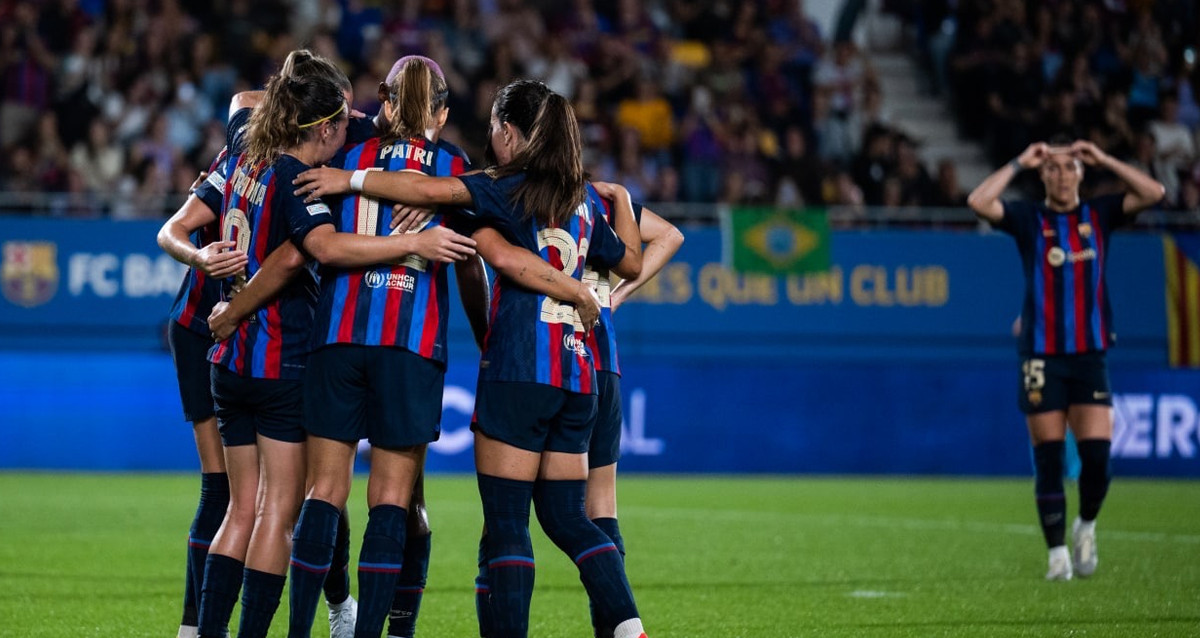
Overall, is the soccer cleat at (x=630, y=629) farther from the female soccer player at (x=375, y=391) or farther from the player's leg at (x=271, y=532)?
the player's leg at (x=271, y=532)

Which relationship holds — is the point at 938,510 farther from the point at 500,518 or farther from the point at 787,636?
the point at 500,518

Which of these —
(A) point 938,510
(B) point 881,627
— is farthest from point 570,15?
(B) point 881,627

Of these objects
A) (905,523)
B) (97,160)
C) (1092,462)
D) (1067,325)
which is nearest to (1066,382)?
(1067,325)

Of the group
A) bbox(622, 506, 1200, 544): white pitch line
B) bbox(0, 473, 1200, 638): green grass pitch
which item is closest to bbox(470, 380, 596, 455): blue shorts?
bbox(0, 473, 1200, 638): green grass pitch

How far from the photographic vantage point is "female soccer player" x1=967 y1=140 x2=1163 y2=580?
813 centimetres

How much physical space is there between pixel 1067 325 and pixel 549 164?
14.0 ft

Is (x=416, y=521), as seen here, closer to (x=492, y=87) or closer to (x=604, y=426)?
(x=604, y=426)

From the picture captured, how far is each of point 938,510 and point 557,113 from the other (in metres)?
7.95

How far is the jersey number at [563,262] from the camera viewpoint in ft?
16.3

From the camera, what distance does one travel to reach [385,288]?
4.93m

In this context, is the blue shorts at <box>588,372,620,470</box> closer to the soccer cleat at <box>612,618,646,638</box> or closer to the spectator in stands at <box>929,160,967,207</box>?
the soccer cleat at <box>612,618,646,638</box>

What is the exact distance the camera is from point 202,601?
501cm

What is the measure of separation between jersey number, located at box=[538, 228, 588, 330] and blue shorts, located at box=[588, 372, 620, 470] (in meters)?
0.39

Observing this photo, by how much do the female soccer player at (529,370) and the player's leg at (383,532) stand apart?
25 centimetres
